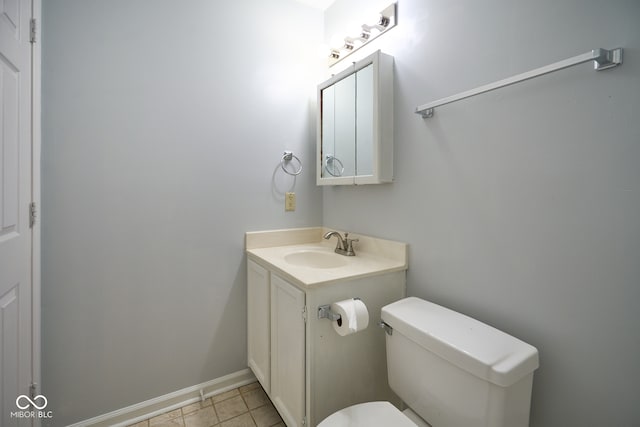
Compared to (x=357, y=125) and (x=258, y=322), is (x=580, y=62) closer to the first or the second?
(x=357, y=125)

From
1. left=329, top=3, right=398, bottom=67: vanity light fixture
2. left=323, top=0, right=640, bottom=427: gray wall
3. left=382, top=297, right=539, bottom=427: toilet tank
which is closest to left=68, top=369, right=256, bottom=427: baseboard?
left=382, top=297, right=539, bottom=427: toilet tank

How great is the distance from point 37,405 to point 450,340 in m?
1.74

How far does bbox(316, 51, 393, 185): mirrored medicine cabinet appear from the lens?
56.5 inches

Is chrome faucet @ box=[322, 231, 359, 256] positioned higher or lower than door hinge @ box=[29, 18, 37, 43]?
lower

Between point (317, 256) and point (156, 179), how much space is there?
985mm

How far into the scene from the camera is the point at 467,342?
0.89 metres

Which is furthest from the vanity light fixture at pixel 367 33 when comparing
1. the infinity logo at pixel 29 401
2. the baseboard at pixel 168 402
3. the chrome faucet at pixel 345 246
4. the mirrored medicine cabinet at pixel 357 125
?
the infinity logo at pixel 29 401

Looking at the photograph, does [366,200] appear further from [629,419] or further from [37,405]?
[37,405]

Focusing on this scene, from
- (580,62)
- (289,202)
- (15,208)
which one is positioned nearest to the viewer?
(580,62)

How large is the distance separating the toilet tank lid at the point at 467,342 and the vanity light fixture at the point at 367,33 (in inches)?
55.0

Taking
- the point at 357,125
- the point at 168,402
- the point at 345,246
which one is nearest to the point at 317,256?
the point at 345,246

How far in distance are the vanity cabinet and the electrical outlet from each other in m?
0.50

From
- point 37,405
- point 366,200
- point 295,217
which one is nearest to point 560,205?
point 366,200

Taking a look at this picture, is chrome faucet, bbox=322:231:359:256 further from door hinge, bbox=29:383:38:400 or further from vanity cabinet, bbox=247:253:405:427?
door hinge, bbox=29:383:38:400
